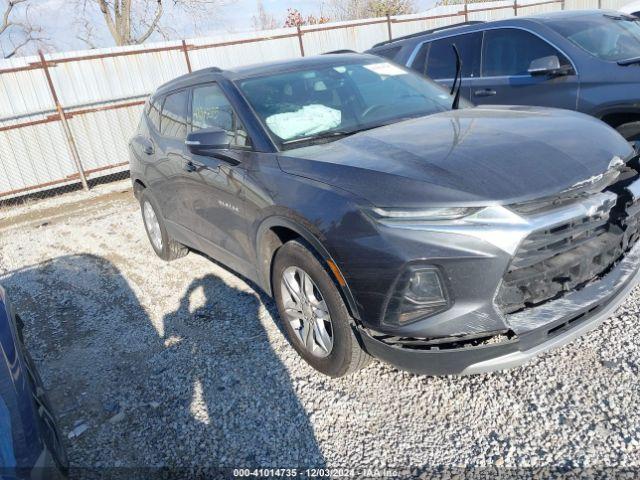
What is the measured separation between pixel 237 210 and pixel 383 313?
4.60 ft

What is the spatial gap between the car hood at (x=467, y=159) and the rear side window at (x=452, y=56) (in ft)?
9.35

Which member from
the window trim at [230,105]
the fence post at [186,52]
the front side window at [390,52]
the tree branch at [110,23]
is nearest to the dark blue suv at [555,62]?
the front side window at [390,52]

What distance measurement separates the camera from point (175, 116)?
175 inches

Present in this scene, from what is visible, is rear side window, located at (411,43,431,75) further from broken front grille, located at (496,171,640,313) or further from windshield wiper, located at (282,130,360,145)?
broken front grille, located at (496,171,640,313)

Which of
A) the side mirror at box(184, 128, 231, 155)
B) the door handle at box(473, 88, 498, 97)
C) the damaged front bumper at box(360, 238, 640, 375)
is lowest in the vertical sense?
the damaged front bumper at box(360, 238, 640, 375)

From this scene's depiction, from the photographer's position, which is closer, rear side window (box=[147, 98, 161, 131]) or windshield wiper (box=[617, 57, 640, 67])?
windshield wiper (box=[617, 57, 640, 67])

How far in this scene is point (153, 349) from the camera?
3.61 metres

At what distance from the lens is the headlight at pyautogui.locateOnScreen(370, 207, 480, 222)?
2.15m

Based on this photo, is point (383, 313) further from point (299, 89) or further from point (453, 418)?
point (299, 89)

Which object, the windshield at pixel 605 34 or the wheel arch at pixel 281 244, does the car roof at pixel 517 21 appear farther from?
the wheel arch at pixel 281 244

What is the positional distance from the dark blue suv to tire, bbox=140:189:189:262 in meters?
3.62

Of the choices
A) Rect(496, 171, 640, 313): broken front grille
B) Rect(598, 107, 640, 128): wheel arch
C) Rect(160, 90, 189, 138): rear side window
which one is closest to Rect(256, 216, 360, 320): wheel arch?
Rect(496, 171, 640, 313): broken front grille

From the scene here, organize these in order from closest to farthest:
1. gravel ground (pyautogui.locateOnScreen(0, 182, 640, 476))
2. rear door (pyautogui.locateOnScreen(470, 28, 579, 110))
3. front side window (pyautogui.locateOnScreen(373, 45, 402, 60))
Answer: gravel ground (pyautogui.locateOnScreen(0, 182, 640, 476)) → rear door (pyautogui.locateOnScreen(470, 28, 579, 110)) → front side window (pyautogui.locateOnScreen(373, 45, 402, 60))

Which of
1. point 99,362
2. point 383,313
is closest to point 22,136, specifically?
point 99,362
